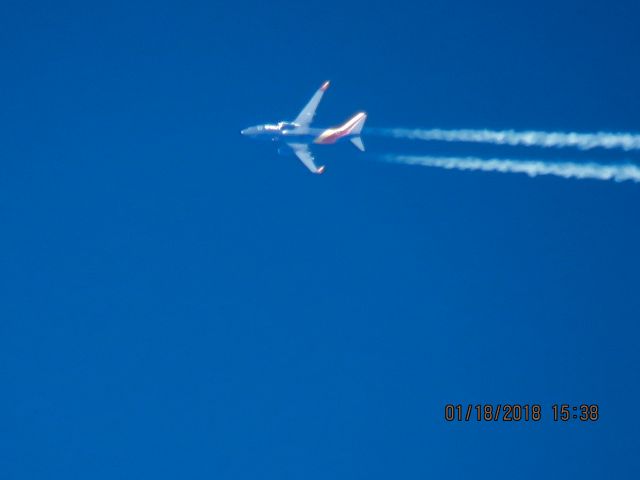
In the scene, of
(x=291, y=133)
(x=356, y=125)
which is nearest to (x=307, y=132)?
(x=291, y=133)

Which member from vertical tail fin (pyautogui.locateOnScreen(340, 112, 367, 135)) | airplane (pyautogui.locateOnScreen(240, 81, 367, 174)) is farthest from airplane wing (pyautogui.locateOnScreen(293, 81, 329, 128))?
vertical tail fin (pyautogui.locateOnScreen(340, 112, 367, 135))

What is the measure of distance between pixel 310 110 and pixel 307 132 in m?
1.47

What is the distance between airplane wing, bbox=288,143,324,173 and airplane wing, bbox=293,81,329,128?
131 centimetres

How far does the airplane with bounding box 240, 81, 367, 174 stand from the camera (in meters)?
35.0

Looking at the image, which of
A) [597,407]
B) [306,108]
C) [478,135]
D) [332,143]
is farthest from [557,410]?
[306,108]

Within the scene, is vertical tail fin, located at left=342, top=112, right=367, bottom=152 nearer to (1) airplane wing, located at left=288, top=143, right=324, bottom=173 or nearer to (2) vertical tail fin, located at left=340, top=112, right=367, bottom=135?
(2) vertical tail fin, located at left=340, top=112, right=367, bottom=135

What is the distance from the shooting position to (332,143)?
116ft

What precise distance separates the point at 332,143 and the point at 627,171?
16.0 metres

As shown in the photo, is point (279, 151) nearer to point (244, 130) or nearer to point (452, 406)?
point (244, 130)

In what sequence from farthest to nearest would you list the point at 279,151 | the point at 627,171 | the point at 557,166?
the point at 279,151, the point at 557,166, the point at 627,171

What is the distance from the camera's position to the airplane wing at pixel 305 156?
1393 inches

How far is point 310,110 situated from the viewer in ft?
116

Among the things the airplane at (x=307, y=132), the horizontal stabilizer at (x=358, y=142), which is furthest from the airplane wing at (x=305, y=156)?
the horizontal stabilizer at (x=358, y=142)

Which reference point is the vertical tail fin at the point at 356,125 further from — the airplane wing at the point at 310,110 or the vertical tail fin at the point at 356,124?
the airplane wing at the point at 310,110
